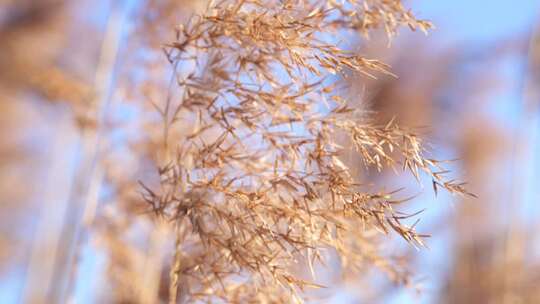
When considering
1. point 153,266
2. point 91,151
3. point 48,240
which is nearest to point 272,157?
point 153,266

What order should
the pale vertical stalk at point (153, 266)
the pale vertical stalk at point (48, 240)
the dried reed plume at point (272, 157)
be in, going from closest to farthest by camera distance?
the dried reed plume at point (272, 157) < the pale vertical stalk at point (153, 266) < the pale vertical stalk at point (48, 240)

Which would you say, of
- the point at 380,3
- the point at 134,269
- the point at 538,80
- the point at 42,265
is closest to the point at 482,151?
the point at 538,80

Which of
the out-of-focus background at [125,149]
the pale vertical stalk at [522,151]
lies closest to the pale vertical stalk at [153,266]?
the out-of-focus background at [125,149]

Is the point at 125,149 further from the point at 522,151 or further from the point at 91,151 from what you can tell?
the point at 522,151

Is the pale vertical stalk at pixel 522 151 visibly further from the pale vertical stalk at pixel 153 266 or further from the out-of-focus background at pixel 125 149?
the pale vertical stalk at pixel 153 266

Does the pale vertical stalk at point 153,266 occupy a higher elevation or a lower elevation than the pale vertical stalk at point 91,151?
lower

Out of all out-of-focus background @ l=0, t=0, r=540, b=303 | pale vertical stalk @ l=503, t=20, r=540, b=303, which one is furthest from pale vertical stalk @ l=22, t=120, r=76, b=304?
pale vertical stalk @ l=503, t=20, r=540, b=303

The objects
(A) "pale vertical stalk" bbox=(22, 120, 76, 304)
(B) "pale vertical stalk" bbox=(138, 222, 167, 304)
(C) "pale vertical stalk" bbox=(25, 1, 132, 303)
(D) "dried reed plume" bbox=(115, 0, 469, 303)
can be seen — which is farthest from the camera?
(A) "pale vertical stalk" bbox=(22, 120, 76, 304)

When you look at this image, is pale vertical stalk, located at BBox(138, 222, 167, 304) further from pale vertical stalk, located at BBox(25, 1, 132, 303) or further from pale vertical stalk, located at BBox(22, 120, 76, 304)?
pale vertical stalk, located at BBox(22, 120, 76, 304)
